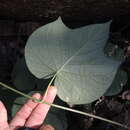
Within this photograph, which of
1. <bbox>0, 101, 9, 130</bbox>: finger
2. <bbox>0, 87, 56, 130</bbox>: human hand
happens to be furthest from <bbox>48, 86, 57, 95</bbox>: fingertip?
<bbox>0, 101, 9, 130</bbox>: finger

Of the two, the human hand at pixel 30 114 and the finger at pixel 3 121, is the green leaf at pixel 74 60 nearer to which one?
the human hand at pixel 30 114

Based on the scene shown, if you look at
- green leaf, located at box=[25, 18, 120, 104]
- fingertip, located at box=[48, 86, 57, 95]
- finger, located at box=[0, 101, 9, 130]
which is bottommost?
finger, located at box=[0, 101, 9, 130]

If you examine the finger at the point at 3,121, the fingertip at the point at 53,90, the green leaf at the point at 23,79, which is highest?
the fingertip at the point at 53,90

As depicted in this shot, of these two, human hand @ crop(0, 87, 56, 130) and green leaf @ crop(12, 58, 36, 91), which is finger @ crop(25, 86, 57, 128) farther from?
green leaf @ crop(12, 58, 36, 91)

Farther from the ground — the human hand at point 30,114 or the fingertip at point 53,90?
the fingertip at point 53,90

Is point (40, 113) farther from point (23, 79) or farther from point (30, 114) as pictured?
point (23, 79)

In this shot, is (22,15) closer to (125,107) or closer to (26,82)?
(26,82)

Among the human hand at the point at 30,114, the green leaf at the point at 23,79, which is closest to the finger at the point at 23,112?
the human hand at the point at 30,114
